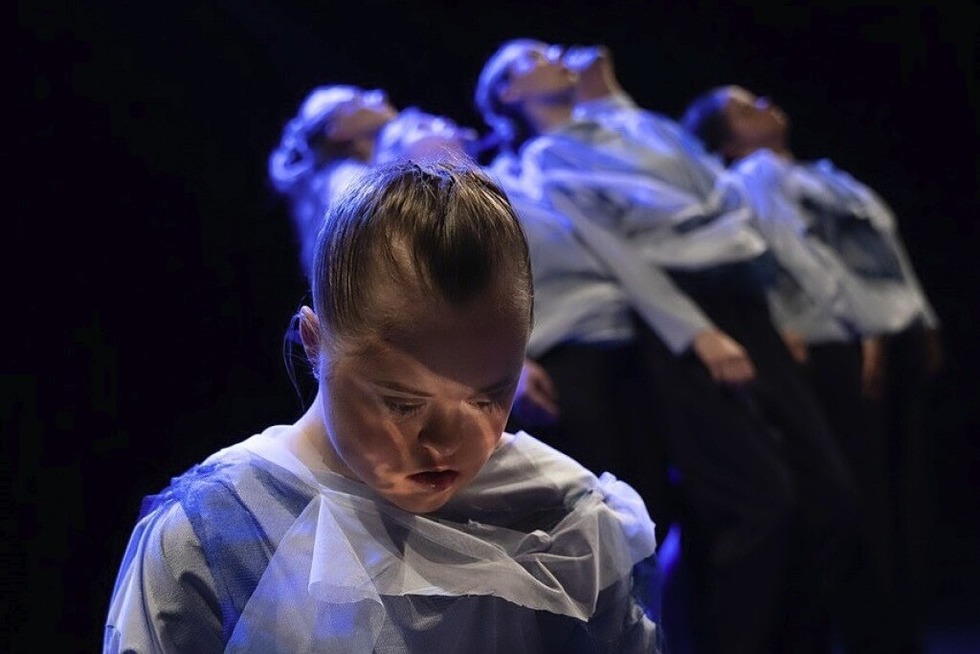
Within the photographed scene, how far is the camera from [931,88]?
314 cm

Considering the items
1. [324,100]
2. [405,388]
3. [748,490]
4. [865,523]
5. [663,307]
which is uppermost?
[405,388]

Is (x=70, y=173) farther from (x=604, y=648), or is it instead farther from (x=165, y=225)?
(x=604, y=648)

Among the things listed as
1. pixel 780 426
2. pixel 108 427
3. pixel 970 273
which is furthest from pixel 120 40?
pixel 970 273

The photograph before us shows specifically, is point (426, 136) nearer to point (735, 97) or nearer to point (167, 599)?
point (735, 97)

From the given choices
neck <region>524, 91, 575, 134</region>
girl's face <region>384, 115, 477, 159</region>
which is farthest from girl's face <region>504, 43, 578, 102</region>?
girl's face <region>384, 115, 477, 159</region>

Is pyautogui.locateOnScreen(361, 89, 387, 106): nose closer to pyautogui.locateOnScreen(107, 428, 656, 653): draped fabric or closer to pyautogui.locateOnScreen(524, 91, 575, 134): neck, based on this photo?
pyautogui.locateOnScreen(524, 91, 575, 134): neck

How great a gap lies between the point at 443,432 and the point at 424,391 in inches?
1.1

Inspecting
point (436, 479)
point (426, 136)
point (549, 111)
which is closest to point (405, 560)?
point (436, 479)

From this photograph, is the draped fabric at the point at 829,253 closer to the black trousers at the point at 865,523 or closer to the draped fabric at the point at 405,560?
the black trousers at the point at 865,523

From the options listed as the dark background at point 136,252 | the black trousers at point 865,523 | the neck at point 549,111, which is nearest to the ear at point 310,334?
the dark background at point 136,252

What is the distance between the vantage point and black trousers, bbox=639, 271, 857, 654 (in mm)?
1912

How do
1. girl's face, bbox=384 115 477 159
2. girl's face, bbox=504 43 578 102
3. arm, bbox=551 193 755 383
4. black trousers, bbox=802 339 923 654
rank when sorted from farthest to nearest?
black trousers, bbox=802 339 923 654 < girl's face, bbox=504 43 578 102 < arm, bbox=551 193 755 383 < girl's face, bbox=384 115 477 159

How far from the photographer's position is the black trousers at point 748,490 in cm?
191

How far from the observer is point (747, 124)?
8.43 ft
